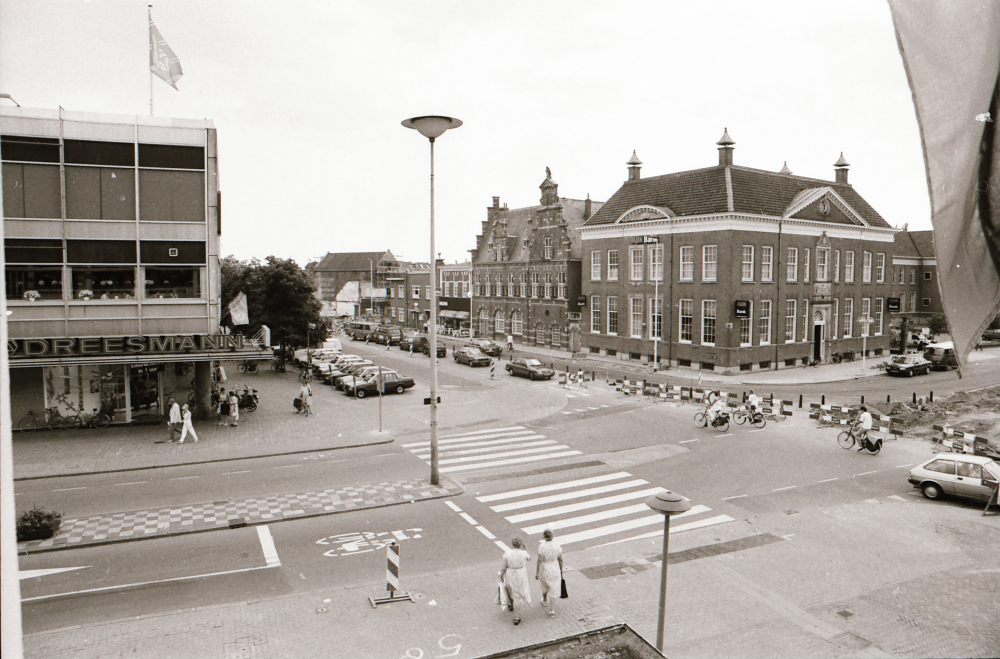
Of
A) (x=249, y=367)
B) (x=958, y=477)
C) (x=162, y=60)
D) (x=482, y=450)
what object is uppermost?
(x=162, y=60)

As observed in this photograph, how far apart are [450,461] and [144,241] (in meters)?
15.3

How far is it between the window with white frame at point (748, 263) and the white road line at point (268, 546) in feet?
119

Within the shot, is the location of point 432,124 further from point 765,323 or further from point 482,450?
point 765,323

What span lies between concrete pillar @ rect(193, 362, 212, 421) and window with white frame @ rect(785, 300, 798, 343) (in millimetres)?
37614

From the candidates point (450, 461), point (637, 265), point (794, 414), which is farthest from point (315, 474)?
point (637, 265)

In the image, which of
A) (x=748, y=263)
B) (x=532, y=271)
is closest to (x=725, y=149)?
(x=748, y=263)

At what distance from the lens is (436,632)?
10.2 m

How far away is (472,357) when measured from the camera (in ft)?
154

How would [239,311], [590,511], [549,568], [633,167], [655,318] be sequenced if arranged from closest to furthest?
[549,568] → [590,511] → [239,311] → [655,318] → [633,167]

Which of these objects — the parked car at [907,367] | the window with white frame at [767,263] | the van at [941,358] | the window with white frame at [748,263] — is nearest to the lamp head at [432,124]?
the window with white frame at [748,263]

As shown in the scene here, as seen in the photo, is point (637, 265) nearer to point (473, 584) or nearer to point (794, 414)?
point (794, 414)

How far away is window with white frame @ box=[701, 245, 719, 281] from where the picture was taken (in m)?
42.6

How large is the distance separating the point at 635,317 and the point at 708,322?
6632 mm

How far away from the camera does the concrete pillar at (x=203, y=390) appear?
27688 mm
